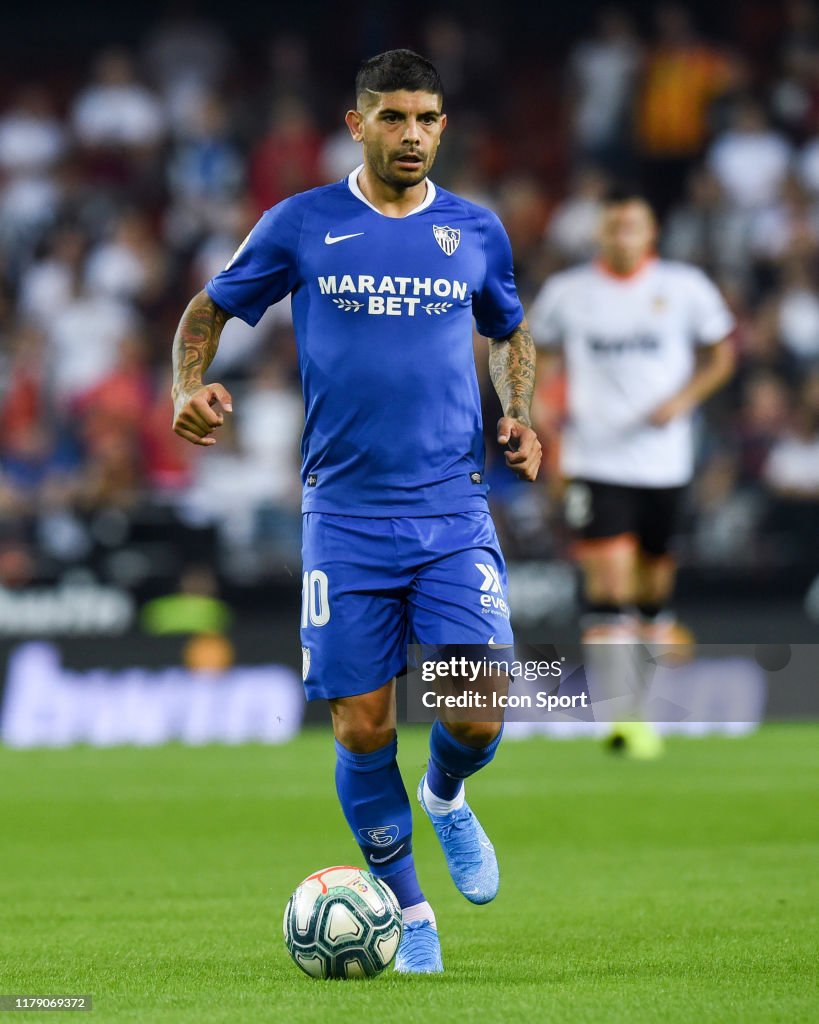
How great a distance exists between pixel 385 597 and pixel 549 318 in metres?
5.35

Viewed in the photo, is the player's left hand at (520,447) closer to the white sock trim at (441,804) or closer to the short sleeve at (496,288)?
the short sleeve at (496,288)

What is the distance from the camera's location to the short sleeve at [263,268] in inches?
214

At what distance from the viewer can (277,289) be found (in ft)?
18.1

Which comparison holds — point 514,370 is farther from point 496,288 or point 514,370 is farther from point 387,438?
point 387,438

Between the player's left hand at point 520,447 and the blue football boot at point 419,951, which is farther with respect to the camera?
the player's left hand at point 520,447

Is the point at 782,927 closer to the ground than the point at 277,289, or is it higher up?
closer to the ground

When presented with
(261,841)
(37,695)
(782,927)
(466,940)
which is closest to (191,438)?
(466,940)

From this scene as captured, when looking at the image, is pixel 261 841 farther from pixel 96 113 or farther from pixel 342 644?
pixel 96 113

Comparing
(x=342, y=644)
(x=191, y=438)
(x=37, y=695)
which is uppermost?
(x=191, y=438)

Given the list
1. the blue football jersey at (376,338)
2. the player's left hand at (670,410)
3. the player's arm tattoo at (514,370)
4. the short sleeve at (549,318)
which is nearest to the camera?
the blue football jersey at (376,338)

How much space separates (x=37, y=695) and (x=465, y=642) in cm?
776

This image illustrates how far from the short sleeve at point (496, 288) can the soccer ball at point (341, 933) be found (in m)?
1.67

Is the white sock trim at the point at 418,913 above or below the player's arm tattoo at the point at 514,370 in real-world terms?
below

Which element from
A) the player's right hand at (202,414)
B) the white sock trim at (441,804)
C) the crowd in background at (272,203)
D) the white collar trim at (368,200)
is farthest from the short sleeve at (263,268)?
the crowd in background at (272,203)
